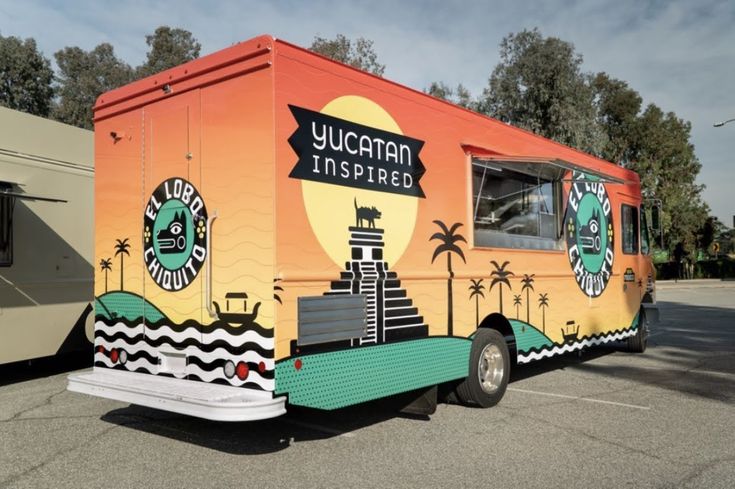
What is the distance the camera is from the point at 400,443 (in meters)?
5.39

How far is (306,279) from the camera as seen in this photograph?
15.1ft

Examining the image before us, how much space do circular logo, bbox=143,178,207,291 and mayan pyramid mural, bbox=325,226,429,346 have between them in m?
1.16

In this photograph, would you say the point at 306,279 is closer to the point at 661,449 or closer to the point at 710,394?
the point at 661,449

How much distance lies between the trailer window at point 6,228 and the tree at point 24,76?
2944cm

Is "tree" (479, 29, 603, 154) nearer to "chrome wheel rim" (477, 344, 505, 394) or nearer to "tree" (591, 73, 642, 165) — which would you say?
"tree" (591, 73, 642, 165)

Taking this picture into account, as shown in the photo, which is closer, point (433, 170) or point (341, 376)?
point (341, 376)

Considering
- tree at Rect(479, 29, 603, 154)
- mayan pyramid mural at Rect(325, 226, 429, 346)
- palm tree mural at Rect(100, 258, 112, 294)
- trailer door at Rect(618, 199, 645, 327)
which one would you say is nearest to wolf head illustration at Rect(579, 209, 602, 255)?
trailer door at Rect(618, 199, 645, 327)

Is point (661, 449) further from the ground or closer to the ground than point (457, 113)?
closer to the ground

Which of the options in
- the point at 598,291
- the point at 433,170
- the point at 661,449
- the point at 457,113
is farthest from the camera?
the point at 598,291

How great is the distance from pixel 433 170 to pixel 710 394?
173 inches

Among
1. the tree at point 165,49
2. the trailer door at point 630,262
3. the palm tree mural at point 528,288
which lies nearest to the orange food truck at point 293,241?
the palm tree mural at point 528,288

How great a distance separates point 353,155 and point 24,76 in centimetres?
3523

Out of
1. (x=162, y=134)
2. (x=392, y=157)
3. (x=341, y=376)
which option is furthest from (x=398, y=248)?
(x=162, y=134)

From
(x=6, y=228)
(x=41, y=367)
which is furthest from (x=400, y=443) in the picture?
(x=41, y=367)
